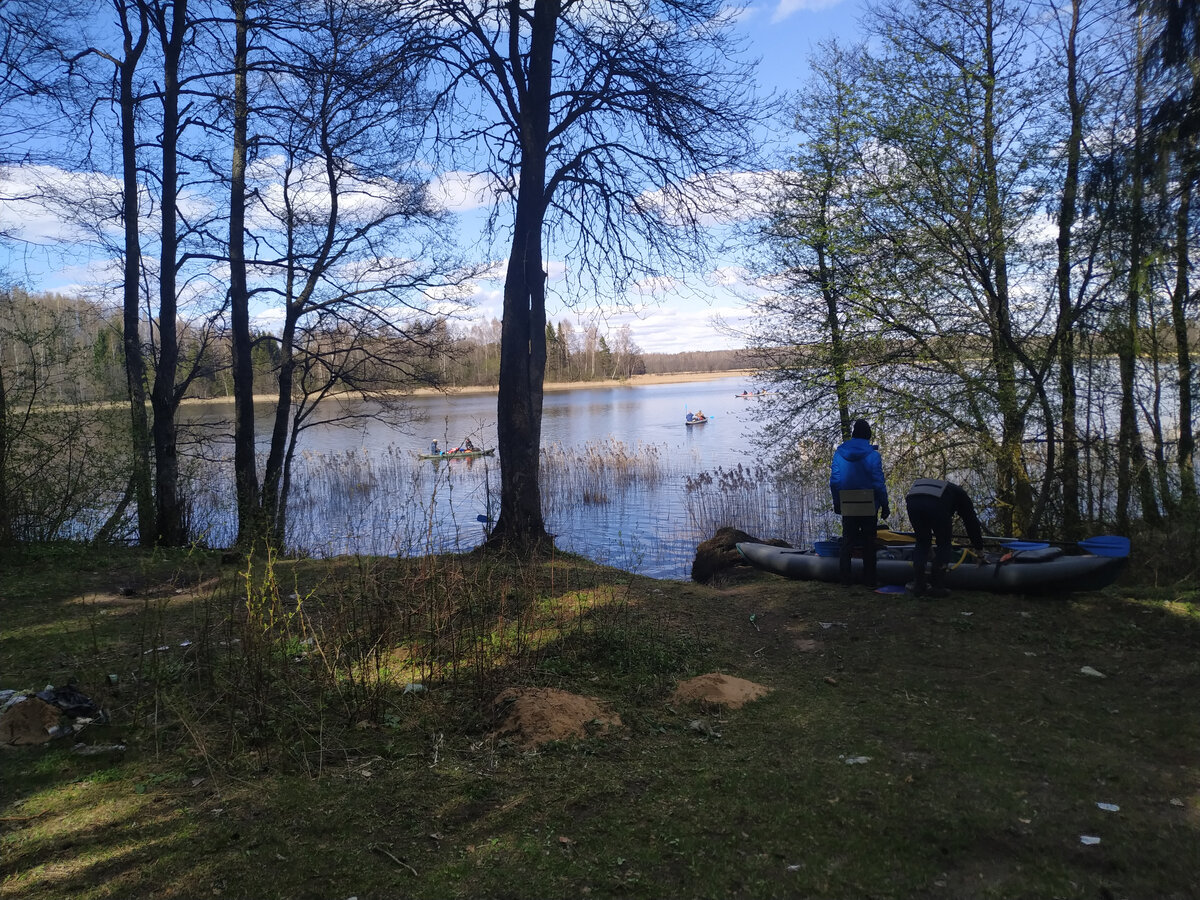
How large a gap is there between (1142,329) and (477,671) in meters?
9.80

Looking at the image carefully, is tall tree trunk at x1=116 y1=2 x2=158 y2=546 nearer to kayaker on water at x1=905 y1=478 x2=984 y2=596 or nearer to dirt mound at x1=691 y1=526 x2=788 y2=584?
dirt mound at x1=691 y1=526 x2=788 y2=584

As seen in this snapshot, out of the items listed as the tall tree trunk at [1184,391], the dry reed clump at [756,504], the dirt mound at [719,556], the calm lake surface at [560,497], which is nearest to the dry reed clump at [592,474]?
the calm lake surface at [560,497]

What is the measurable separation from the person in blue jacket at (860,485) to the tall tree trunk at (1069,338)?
14.2 feet

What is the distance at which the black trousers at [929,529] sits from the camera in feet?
24.5

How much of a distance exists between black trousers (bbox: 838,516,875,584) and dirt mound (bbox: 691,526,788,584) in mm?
Result: 2002

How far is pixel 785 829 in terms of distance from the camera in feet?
11.1

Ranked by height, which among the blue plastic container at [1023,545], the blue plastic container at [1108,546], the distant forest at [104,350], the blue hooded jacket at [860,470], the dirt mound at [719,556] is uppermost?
the distant forest at [104,350]

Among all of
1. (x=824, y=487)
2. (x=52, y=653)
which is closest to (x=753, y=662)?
(x=52, y=653)

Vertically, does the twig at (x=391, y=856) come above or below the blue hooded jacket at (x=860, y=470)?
below

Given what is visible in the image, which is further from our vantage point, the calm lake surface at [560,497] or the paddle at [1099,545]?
the calm lake surface at [560,497]

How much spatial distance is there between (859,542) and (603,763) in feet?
17.0

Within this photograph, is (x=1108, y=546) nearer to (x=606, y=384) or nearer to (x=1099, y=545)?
(x=1099, y=545)

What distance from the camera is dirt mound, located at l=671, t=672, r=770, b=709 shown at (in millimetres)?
4993

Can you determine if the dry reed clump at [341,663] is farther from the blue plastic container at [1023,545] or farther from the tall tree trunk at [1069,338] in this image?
the tall tree trunk at [1069,338]
